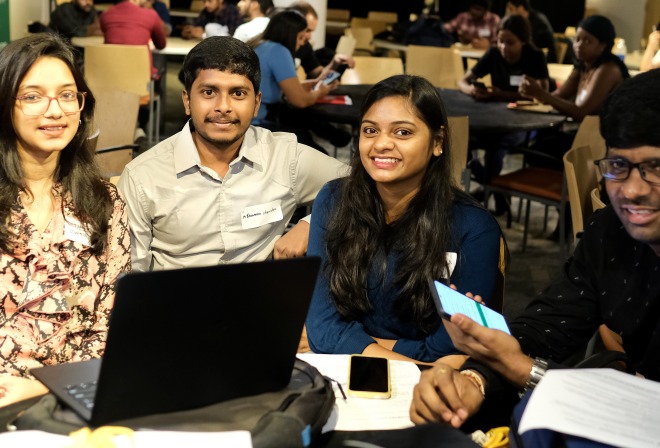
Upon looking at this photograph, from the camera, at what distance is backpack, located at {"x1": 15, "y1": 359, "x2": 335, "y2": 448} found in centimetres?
122

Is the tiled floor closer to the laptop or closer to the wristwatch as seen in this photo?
the wristwatch

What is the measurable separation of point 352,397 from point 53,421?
0.59m

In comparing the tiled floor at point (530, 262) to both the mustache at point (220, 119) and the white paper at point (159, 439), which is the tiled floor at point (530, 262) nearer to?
the mustache at point (220, 119)

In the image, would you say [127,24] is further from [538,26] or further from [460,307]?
[460,307]

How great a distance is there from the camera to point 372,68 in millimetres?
7230

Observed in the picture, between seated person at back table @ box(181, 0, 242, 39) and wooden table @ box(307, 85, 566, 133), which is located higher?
seated person at back table @ box(181, 0, 242, 39)

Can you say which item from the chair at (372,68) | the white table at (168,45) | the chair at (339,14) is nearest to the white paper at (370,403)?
the chair at (372,68)

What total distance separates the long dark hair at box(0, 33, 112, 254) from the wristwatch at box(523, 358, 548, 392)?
1081 millimetres

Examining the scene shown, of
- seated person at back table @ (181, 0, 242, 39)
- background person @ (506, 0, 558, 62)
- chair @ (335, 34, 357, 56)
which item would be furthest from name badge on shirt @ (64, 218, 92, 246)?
background person @ (506, 0, 558, 62)

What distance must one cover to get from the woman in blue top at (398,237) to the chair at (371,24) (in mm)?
11409

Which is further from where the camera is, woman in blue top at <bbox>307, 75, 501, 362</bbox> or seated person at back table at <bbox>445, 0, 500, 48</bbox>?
seated person at back table at <bbox>445, 0, 500, 48</bbox>

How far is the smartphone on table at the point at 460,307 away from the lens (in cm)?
151

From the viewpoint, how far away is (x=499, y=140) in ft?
18.7

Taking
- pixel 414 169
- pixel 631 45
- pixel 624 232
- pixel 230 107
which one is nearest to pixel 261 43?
pixel 230 107
